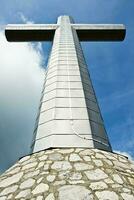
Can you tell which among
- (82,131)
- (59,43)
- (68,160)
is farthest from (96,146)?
(59,43)

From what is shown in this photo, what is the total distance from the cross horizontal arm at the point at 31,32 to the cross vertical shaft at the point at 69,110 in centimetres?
306

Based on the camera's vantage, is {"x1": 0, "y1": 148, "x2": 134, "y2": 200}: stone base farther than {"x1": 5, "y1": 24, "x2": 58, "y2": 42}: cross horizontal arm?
No

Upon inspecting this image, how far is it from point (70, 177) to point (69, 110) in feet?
6.17

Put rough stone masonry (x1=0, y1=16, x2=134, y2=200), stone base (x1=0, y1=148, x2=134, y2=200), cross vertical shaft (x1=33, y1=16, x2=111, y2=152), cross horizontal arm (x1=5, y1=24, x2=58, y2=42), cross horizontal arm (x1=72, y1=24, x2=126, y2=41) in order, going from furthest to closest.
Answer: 1. cross horizontal arm (x1=72, y1=24, x2=126, y2=41)
2. cross horizontal arm (x1=5, y1=24, x2=58, y2=42)
3. cross vertical shaft (x1=33, y1=16, x2=111, y2=152)
4. rough stone masonry (x1=0, y1=16, x2=134, y2=200)
5. stone base (x1=0, y1=148, x2=134, y2=200)

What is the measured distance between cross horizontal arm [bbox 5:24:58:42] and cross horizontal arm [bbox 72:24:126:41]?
37.3 inches

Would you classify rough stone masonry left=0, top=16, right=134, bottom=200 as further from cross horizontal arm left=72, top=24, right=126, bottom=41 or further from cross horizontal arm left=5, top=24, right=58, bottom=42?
cross horizontal arm left=72, top=24, right=126, bottom=41

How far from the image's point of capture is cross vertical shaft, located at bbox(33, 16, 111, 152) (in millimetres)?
5570

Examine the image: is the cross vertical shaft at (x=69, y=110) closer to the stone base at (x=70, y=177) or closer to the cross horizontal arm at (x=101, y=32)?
the stone base at (x=70, y=177)

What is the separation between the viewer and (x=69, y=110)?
20.0 feet

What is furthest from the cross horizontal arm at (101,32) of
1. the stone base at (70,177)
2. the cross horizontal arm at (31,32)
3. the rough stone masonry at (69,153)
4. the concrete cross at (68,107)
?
the stone base at (70,177)

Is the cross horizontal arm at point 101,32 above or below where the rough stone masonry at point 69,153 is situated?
above

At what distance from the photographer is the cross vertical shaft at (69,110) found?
557 cm

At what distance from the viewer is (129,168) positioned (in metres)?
5.05

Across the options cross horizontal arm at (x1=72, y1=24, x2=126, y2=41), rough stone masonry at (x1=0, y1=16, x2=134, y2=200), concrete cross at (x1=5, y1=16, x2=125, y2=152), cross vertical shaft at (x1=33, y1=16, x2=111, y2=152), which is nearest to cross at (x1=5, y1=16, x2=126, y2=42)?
cross horizontal arm at (x1=72, y1=24, x2=126, y2=41)
